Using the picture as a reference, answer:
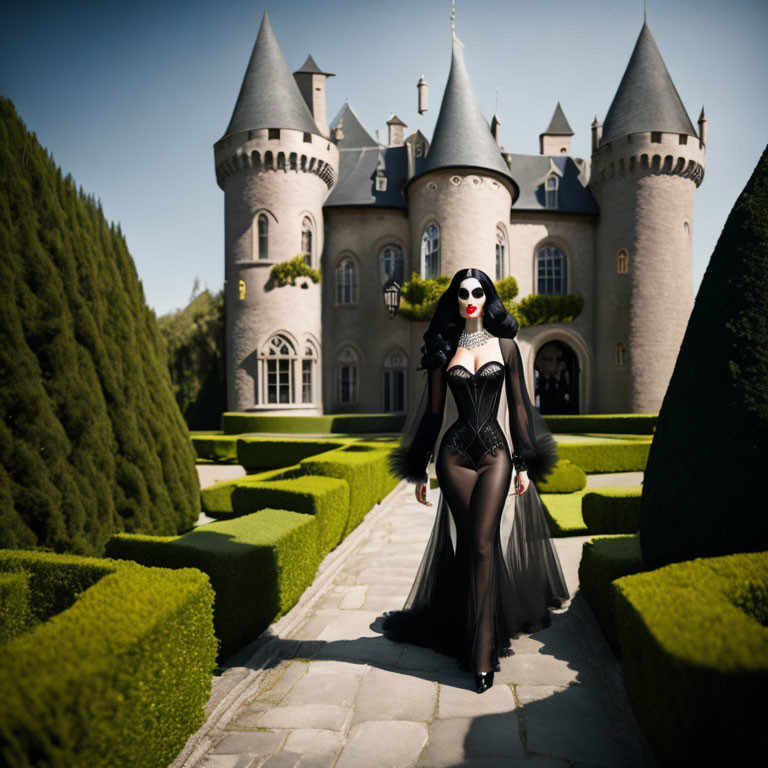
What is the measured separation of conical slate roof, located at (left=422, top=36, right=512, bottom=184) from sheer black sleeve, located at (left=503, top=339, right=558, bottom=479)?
64.1ft

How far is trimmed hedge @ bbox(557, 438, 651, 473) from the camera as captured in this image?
13141 mm

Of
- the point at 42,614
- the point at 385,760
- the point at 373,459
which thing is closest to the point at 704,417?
the point at 385,760

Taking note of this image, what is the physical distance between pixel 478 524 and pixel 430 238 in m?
20.6

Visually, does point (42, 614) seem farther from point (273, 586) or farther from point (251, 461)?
point (251, 461)

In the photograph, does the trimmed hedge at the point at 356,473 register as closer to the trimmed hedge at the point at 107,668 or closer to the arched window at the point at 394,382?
the trimmed hedge at the point at 107,668

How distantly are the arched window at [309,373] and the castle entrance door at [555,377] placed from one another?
35.5 feet

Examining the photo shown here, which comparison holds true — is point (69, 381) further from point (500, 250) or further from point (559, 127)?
point (559, 127)

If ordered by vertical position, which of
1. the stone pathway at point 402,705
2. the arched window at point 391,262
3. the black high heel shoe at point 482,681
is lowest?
the stone pathway at point 402,705

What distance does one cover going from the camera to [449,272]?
72.7ft

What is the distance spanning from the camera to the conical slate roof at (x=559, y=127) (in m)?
30.4

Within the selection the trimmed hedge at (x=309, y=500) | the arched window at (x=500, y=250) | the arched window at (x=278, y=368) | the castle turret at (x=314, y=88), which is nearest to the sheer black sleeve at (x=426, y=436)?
the trimmed hedge at (x=309, y=500)

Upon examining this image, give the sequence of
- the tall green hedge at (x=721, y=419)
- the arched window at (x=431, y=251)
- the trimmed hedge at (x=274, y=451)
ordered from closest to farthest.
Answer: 1. the tall green hedge at (x=721, y=419)
2. the trimmed hedge at (x=274, y=451)
3. the arched window at (x=431, y=251)

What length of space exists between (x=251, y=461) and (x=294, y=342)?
335 inches

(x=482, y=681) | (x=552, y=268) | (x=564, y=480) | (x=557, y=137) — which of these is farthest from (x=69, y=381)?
(x=557, y=137)
